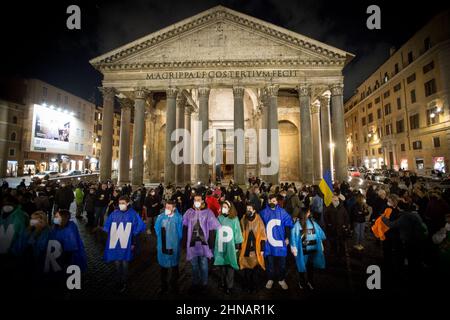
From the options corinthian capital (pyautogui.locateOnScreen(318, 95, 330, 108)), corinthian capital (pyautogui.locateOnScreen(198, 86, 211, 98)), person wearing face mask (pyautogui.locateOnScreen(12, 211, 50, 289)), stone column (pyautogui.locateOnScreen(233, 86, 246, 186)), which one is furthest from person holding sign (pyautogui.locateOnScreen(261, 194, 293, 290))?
corinthian capital (pyautogui.locateOnScreen(318, 95, 330, 108))

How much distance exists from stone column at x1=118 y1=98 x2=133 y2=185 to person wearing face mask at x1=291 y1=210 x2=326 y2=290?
1745 centimetres

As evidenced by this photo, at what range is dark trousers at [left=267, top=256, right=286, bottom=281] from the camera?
4656 millimetres

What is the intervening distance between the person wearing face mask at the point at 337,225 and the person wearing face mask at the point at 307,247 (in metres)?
1.94

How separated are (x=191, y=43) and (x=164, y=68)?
3.13 m

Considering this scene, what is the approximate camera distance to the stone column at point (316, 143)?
2178 centimetres

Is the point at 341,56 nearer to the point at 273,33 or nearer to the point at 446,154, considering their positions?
the point at 273,33

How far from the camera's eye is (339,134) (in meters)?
17.9

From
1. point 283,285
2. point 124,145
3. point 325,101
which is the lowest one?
point 283,285

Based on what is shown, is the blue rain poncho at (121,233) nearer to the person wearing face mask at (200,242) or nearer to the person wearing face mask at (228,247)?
the person wearing face mask at (200,242)

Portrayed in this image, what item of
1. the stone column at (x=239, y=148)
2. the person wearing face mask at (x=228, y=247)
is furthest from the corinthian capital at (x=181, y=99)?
the person wearing face mask at (x=228, y=247)

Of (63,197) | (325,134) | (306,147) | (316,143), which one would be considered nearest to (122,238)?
(63,197)

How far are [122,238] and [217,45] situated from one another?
18.2m

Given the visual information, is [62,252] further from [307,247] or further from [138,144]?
[138,144]

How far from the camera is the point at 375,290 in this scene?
14.7 ft
